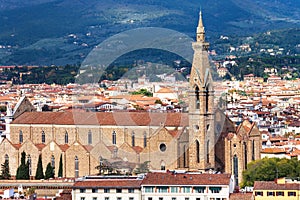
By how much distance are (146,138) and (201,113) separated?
2.92 meters

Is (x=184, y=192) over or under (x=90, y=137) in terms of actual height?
under

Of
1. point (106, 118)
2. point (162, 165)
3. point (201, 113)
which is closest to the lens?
point (201, 113)

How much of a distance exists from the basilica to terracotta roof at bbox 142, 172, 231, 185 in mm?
5234

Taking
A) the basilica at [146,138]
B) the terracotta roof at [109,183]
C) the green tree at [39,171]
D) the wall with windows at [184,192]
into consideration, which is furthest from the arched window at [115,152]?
the wall with windows at [184,192]

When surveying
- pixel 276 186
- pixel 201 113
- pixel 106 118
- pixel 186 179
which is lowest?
pixel 276 186

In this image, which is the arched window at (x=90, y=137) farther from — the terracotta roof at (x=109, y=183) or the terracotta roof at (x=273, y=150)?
the terracotta roof at (x=109, y=183)

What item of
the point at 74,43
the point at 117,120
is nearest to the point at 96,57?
the point at 74,43

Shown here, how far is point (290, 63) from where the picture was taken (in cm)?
14400

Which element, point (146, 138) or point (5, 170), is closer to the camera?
point (146, 138)

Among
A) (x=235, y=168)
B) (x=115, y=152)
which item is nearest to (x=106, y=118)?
(x=115, y=152)

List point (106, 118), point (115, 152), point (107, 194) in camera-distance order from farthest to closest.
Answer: point (106, 118) < point (115, 152) < point (107, 194)

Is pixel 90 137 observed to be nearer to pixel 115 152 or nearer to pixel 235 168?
pixel 115 152

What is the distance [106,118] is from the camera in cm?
4762

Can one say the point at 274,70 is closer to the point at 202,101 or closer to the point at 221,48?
the point at 221,48
